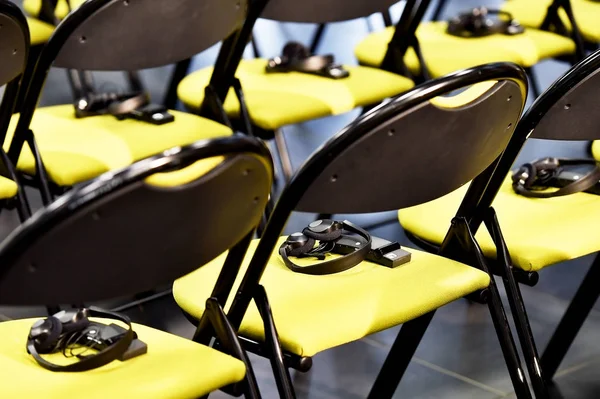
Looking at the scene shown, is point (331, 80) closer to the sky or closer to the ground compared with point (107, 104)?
closer to the ground

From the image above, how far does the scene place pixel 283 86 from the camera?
3.78 metres

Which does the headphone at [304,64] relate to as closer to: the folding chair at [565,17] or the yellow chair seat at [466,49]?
the yellow chair seat at [466,49]

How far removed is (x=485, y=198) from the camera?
2566 mm

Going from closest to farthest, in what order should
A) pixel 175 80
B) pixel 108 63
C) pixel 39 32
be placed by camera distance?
pixel 108 63
pixel 39 32
pixel 175 80

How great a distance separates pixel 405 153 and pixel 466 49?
221 cm

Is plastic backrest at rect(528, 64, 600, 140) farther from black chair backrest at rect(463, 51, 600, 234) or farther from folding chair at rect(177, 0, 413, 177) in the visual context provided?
folding chair at rect(177, 0, 413, 177)

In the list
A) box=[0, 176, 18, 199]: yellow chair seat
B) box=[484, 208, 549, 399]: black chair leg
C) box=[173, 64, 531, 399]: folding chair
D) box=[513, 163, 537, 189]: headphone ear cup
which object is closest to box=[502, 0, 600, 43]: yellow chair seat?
box=[513, 163, 537, 189]: headphone ear cup

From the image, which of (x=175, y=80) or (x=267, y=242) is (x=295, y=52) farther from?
(x=267, y=242)

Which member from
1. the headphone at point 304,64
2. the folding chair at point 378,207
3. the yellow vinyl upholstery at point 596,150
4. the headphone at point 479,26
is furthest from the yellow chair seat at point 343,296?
the headphone at point 479,26

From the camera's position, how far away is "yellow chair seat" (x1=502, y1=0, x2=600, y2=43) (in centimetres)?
453

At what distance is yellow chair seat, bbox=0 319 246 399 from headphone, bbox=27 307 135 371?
1cm

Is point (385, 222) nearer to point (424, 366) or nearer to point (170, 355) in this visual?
point (424, 366)

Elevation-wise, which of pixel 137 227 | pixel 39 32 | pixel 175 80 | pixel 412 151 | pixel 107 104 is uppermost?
pixel 137 227

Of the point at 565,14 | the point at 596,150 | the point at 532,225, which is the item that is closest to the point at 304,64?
the point at 596,150
